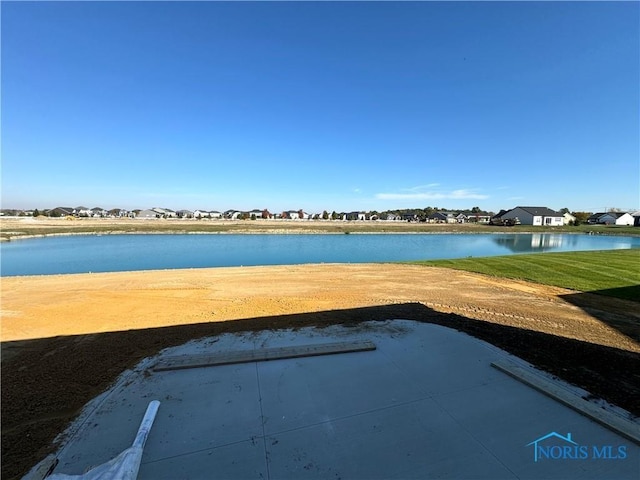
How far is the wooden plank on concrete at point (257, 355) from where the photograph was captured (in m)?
4.79

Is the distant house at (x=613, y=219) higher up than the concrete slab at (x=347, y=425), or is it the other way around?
the distant house at (x=613, y=219)

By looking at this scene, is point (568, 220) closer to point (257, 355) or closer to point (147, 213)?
point (257, 355)

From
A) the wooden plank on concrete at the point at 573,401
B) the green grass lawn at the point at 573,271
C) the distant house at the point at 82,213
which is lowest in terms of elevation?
the green grass lawn at the point at 573,271

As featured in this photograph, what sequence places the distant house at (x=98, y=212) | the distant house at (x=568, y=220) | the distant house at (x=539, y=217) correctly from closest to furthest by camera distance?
the distant house at (x=539, y=217)
the distant house at (x=568, y=220)
the distant house at (x=98, y=212)

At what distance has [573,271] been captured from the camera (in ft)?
48.4

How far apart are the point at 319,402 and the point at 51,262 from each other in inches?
1142

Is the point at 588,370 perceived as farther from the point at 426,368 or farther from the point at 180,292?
the point at 180,292

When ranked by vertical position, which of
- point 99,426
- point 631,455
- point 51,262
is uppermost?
point 631,455

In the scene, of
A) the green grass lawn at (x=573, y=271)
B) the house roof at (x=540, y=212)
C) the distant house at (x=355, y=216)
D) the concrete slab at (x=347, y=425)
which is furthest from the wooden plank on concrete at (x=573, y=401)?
the distant house at (x=355, y=216)

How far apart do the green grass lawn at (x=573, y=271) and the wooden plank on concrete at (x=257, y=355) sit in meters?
10.9

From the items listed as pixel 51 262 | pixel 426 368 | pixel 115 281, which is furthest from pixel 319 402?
pixel 51 262

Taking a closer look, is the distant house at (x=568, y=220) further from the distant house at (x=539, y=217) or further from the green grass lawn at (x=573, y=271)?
the green grass lawn at (x=573, y=271)

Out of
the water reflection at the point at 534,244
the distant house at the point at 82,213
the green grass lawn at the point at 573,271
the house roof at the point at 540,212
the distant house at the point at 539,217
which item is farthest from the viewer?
the distant house at the point at 82,213

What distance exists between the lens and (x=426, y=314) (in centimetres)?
812
